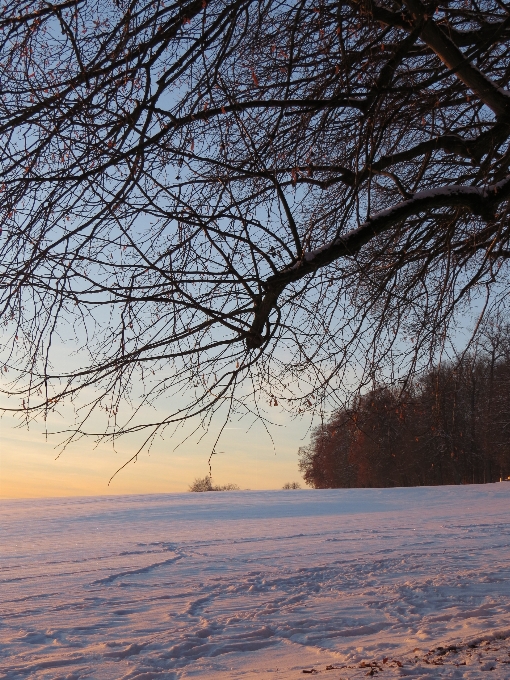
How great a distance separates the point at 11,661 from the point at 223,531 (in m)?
8.18

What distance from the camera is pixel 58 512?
17.1 metres

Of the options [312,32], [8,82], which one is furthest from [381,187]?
[8,82]

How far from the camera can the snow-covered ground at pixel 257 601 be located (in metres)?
4.28

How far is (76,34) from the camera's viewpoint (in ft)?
12.2

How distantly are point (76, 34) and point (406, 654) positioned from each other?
4436 millimetres

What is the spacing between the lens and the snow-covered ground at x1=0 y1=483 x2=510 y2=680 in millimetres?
4281

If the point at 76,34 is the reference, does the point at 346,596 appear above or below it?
below

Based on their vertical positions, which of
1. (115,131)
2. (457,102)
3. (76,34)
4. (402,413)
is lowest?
(402,413)

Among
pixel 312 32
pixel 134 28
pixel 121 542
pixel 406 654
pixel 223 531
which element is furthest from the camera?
pixel 223 531

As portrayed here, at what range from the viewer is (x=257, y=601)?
6148 mm

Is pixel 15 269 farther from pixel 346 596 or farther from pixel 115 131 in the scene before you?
pixel 346 596

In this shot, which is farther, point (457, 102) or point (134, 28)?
point (457, 102)

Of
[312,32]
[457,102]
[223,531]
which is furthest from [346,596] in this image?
[223,531]

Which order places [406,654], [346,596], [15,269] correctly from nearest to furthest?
[15,269] < [406,654] < [346,596]
